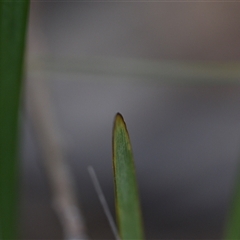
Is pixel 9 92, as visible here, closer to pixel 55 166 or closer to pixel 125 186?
pixel 125 186

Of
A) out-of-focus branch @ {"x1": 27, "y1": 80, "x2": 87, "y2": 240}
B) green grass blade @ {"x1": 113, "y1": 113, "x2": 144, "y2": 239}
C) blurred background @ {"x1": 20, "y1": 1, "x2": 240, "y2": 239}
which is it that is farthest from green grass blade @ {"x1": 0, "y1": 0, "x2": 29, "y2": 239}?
blurred background @ {"x1": 20, "y1": 1, "x2": 240, "y2": 239}

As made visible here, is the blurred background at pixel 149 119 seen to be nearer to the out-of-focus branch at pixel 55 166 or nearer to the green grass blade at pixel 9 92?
the out-of-focus branch at pixel 55 166

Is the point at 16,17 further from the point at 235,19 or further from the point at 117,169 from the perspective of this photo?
the point at 235,19

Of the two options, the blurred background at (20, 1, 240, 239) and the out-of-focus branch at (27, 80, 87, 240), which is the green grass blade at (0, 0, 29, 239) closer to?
the out-of-focus branch at (27, 80, 87, 240)

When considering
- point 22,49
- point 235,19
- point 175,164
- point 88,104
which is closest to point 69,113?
point 88,104

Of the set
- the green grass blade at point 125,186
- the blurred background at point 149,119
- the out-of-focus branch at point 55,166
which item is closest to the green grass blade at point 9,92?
the green grass blade at point 125,186

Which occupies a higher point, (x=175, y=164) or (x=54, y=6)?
(x=54, y=6)

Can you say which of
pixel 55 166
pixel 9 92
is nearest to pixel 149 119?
pixel 55 166
